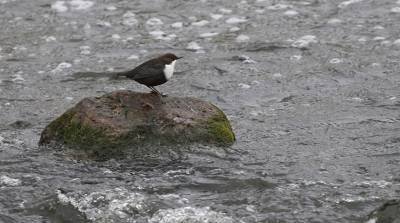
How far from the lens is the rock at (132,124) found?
22.2ft

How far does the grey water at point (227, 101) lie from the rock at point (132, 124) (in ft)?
0.54

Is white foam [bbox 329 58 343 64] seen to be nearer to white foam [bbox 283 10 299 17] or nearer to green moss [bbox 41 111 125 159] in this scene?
white foam [bbox 283 10 299 17]

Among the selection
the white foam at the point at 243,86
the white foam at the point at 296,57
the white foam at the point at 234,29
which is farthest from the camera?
the white foam at the point at 234,29

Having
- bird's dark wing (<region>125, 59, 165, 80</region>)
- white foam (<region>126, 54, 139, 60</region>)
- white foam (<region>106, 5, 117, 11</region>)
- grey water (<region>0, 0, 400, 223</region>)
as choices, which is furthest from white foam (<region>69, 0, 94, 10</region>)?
bird's dark wing (<region>125, 59, 165, 80</region>)

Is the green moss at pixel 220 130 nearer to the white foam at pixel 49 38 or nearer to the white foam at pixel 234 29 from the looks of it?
the white foam at pixel 234 29

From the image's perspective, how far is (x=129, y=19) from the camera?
38.6ft

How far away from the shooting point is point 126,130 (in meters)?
6.76

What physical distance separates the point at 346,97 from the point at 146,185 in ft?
11.1

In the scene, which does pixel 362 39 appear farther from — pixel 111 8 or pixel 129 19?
pixel 111 8

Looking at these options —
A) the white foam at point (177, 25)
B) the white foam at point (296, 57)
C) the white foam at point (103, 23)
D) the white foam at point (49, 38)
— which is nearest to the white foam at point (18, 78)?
the white foam at point (49, 38)

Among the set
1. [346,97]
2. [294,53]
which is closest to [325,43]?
[294,53]

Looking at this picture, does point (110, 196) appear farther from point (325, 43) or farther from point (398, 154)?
point (325, 43)

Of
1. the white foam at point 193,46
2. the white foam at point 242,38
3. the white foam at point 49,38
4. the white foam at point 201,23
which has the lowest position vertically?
the white foam at point 193,46

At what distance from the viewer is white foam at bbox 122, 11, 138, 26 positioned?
11.6 meters
